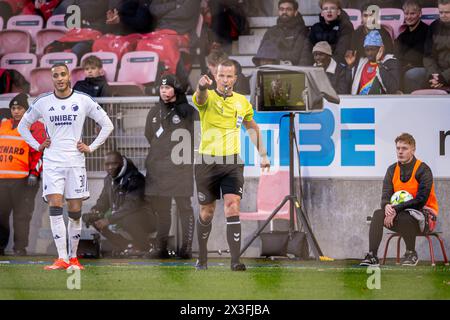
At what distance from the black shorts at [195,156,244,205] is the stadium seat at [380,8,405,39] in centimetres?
230

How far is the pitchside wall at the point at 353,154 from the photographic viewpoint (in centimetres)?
799

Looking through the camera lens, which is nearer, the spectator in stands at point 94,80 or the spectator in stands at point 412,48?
the spectator in stands at point 412,48

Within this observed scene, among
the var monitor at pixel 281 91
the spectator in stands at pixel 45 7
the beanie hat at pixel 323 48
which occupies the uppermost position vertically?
the spectator in stands at pixel 45 7

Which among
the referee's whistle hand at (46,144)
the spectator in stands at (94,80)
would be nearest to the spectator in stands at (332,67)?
the spectator in stands at (94,80)

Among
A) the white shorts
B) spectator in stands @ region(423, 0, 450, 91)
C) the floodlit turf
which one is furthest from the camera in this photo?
spectator in stands @ region(423, 0, 450, 91)

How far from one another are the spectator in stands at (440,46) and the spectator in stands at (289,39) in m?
0.87

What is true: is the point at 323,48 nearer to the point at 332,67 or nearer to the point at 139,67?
the point at 332,67

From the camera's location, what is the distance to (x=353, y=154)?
8.12 metres

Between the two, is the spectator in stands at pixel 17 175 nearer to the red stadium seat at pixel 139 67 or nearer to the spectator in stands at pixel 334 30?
the red stadium seat at pixel 139 67

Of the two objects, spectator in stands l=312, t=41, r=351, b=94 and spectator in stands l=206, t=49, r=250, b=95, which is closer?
spectator in stands l=206, t=49, r=250, b=95

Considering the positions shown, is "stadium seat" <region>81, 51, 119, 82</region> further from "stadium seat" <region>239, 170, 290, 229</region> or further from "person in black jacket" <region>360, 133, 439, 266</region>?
"person in black jacket" <region>360, 133, 439, 266</region>

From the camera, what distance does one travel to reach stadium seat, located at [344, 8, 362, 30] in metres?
8.51

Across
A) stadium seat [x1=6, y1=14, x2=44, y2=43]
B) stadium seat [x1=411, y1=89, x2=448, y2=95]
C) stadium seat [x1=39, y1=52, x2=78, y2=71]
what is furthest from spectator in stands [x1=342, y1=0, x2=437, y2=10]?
stadium seat [x1=6, y1=14, x2=44, y2=43]
